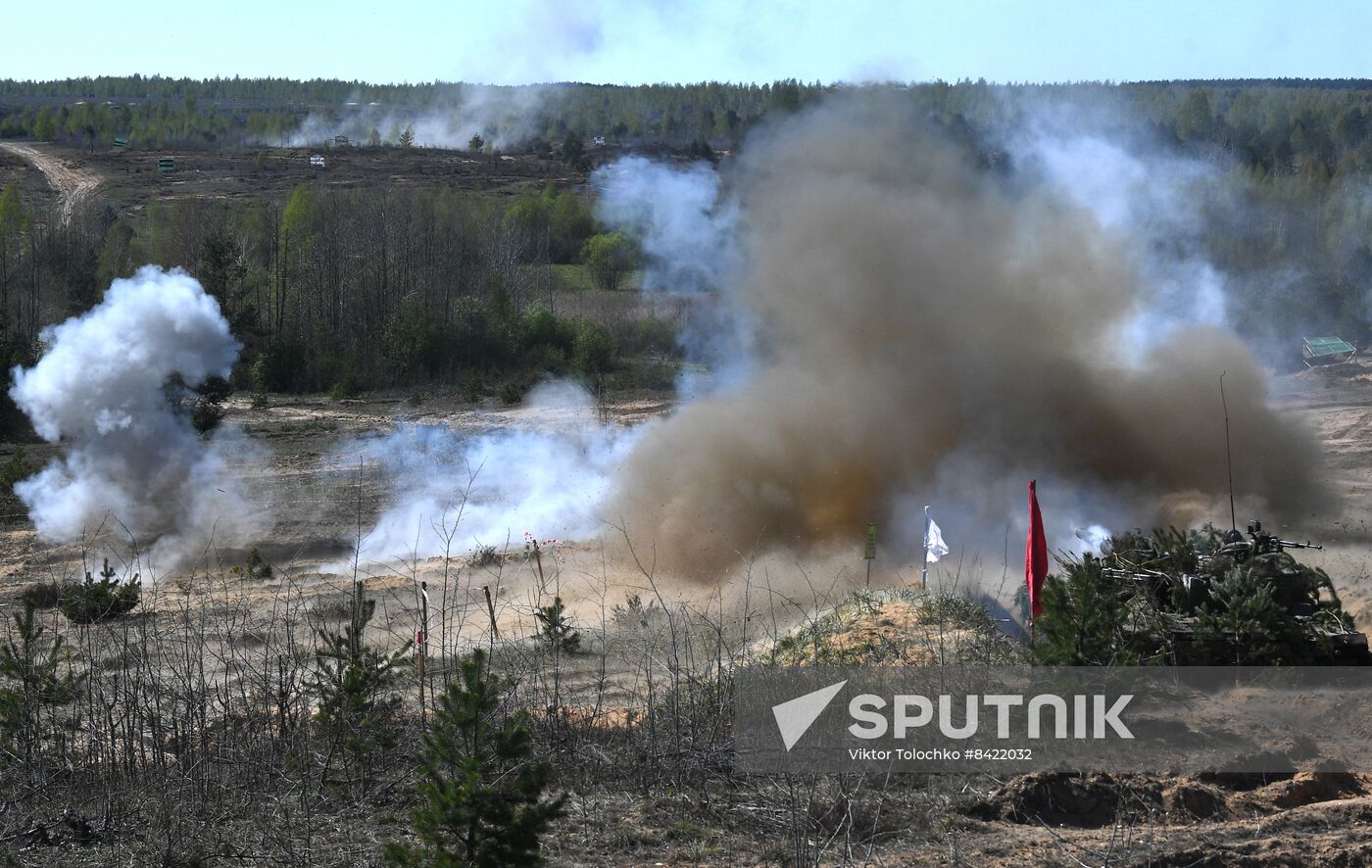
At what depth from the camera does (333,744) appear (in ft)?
29.7

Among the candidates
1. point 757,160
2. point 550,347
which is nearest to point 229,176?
point 550,347

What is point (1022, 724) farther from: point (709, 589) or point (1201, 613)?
point (709, 589)

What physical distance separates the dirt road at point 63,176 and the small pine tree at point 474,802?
57190 mm

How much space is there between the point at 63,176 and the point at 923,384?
68.0 metres

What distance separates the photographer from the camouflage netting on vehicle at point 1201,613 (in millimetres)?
11109

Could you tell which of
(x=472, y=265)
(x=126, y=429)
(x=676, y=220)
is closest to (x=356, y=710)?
(x=126, y=429)

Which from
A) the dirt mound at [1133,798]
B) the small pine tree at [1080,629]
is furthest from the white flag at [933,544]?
the dirt mound at [1133,798]

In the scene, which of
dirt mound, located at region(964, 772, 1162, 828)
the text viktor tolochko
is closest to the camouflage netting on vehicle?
the text viktor tolochko

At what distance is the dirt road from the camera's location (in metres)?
65.0

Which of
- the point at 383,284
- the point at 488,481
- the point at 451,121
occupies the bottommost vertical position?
the point at 488,481

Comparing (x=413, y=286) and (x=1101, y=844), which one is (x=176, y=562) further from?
(x=413, y=286)

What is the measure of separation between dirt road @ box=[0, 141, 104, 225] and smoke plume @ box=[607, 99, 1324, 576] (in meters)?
44.3

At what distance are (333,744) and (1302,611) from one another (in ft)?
30.8

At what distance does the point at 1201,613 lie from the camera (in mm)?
12195
